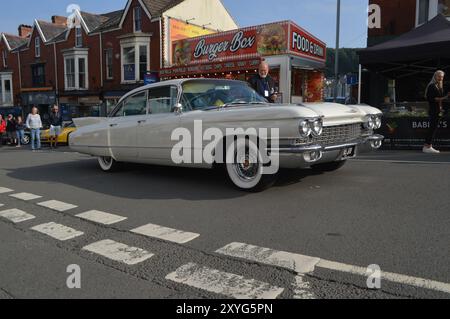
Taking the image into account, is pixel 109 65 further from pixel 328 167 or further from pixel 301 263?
pixel 301 263

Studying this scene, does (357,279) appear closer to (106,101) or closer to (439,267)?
(439,267)

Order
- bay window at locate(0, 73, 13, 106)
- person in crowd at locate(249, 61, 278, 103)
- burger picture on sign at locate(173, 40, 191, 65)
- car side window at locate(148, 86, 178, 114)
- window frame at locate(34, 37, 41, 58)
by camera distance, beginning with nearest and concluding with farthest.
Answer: car side window at locate(148, 86, 178, 114) < person in crowd at locate(249, 61, 278, 103) < burger picture on sign at locate(173, 40, 191, 65) < window frame at locate(34, 37, 41, 58) < bay window at locate(0, 73, 13, 106)

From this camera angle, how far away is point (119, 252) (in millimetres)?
3322

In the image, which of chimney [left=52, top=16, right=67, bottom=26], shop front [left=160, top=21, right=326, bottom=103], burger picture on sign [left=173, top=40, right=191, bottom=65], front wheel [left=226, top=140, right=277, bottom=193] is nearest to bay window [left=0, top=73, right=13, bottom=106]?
chimney [left=52, top=16, right=67, bottom=26]

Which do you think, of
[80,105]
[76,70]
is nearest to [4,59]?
[76,70]

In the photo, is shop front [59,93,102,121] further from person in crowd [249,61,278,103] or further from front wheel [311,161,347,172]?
front wheel [311,161,347,172]

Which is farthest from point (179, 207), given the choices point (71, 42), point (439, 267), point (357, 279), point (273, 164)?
point (71, 42)

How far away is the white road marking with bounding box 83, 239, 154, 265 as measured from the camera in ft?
10.4

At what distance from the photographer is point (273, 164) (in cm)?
467

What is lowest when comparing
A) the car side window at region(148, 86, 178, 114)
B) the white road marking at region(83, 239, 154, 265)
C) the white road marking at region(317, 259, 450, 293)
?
the white road marking at region(83, 239, 154, 265)

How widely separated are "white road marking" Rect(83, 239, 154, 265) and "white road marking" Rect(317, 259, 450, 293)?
1.45 m

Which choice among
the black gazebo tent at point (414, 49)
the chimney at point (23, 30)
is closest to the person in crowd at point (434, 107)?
the black gazebo tent at point (414, 49)

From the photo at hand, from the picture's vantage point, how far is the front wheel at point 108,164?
734 cm

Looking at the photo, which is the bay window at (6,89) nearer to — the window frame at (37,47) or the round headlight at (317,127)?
the window frame at (37,47)
